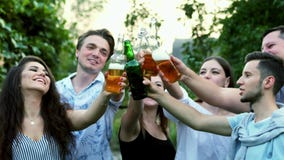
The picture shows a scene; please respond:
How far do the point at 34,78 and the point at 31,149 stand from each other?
515mm

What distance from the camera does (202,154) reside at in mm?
3645

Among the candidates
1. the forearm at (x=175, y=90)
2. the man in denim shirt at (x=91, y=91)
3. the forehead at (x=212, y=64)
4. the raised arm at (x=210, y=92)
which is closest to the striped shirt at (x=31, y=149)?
the man in denim shirt at (x=91, y=91)

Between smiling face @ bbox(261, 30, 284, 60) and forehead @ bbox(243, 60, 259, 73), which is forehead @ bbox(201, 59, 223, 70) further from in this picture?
forehead @ bbox(243, 60, 259, 73)

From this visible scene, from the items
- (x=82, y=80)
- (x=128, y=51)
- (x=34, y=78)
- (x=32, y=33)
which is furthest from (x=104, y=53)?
(x=32, y=33)

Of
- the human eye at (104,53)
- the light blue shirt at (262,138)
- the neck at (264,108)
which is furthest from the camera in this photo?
the human eye at (104,53)

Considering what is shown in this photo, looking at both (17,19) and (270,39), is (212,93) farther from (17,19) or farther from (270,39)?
(17,19)

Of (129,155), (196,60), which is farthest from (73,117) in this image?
(196,60)

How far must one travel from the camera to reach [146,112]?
165 inches

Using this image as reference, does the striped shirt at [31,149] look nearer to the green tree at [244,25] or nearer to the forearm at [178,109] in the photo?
the forearm at [178,109]

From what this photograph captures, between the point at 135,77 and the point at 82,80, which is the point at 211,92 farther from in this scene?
the point at 82,80

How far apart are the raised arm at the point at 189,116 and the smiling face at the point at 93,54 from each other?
3.21ft

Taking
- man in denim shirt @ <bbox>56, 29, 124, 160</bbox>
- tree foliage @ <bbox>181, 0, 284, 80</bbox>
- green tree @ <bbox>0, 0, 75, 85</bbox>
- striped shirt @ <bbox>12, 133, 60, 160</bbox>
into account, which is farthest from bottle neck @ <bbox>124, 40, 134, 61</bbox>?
tree foliage @ <bbox>181, 0, 284, 80</bbox>

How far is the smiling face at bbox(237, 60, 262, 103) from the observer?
10.0 feet

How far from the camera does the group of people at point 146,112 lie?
3072 mm
